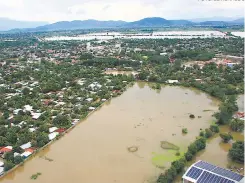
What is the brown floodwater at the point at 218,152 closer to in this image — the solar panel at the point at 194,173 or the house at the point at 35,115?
the solar panel at the point at 194,173

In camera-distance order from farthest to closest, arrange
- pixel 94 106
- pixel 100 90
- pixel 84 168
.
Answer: pixel 100 90 → pixel 94 106 → pixel 84 168

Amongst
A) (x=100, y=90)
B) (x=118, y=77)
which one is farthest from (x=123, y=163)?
(x=118, y=77)

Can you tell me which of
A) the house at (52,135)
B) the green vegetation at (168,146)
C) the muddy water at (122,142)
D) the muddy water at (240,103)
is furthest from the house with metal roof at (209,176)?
the muddy water at (240,103)

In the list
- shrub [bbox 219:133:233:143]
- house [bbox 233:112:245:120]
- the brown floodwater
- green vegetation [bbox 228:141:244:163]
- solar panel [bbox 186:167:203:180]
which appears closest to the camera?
solar panel [bbox 186:167:203:180]

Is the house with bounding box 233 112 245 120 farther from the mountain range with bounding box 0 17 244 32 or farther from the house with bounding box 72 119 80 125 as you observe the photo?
the mountain range with bounding box 0 17 244 32

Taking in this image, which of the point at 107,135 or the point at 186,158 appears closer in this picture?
the point at 186,158

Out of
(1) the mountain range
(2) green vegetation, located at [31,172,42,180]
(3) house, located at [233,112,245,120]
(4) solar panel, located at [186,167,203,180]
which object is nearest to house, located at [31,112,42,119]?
(2) green vegetation, located at [31,172,42,180]

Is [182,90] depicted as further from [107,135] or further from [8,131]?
[8,131]
